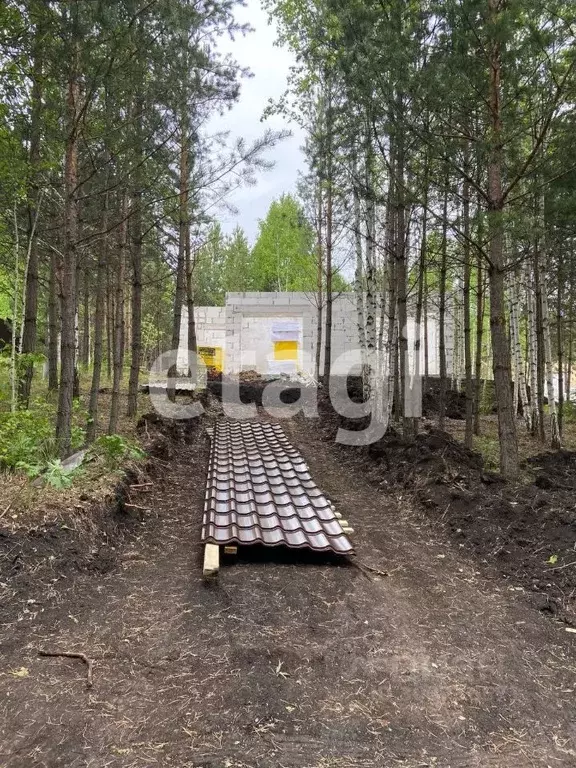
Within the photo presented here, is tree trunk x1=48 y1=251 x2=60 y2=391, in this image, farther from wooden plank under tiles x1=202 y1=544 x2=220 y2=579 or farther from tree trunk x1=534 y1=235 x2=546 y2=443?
tree trunk x1=534 y1=235 x2=546 y2=443

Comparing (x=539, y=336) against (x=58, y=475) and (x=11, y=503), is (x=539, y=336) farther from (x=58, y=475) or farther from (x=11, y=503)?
(x=11, y=503)

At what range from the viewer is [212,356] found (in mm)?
21297

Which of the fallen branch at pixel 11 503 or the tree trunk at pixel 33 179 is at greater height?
the tree trunk at pixel 33 179

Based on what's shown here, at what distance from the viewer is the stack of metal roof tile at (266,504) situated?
411cm

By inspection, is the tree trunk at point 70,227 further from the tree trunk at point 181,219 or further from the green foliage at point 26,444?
the tree trunk at point 181,219

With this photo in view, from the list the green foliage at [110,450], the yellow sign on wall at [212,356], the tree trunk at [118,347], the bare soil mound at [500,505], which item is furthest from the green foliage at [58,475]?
the yellow sign on wall at [212,356]

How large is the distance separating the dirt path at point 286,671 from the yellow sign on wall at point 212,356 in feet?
56.7

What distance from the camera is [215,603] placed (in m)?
3.33

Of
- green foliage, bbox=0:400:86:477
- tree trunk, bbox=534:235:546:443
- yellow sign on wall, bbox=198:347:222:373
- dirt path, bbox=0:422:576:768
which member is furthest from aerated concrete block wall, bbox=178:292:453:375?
dirt path, bbox=0:422:576:768

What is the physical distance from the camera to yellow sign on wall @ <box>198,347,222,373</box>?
69.3ft

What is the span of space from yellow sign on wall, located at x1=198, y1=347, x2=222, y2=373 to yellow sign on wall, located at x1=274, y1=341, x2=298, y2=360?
8.67 feet

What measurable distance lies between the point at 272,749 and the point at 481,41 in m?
6.16

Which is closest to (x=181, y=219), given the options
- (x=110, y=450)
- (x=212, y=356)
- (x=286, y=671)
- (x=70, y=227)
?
(x=70, y=227)

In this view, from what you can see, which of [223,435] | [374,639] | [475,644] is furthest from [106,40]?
[223,435]
